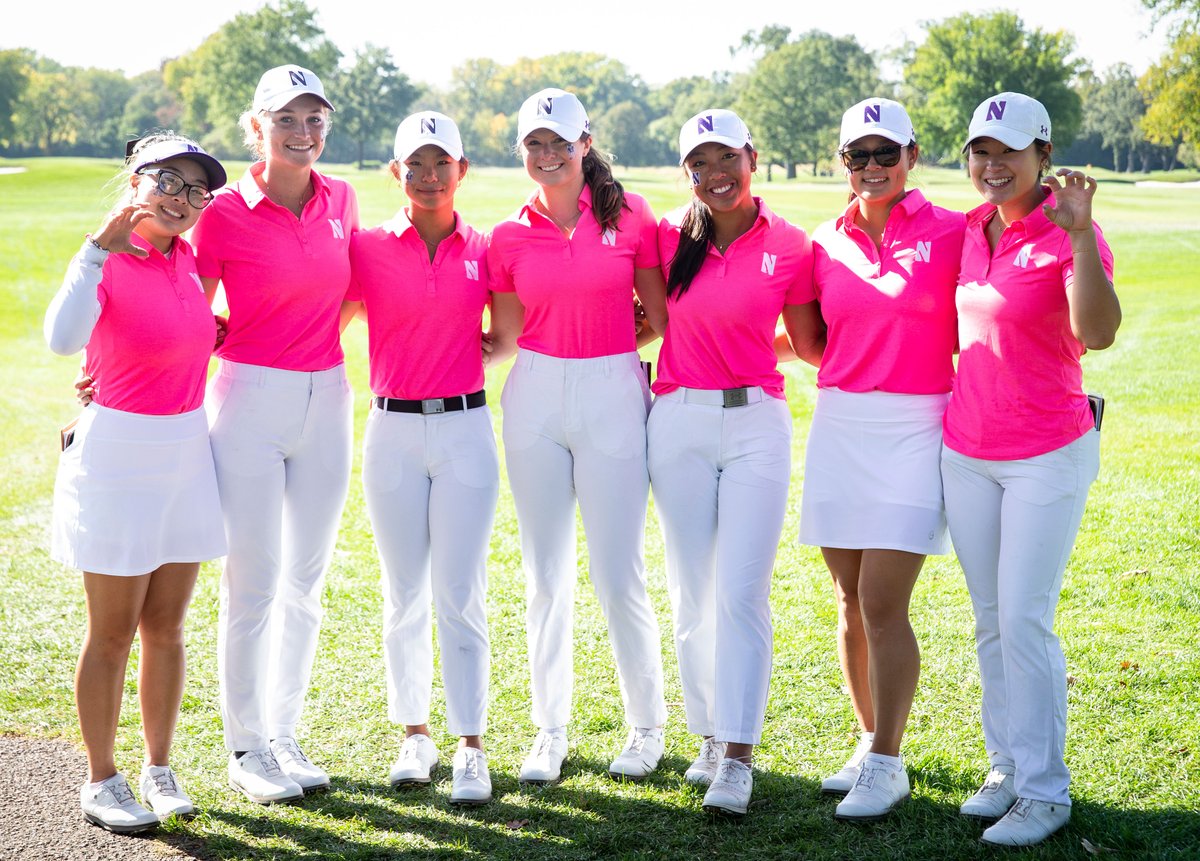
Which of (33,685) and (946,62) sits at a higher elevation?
(946,62)

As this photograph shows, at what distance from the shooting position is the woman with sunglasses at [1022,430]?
14.7 feet

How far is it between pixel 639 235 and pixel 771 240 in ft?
1.90

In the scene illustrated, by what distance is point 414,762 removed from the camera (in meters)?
5.39

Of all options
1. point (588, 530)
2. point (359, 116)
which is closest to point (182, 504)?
point (588, 530)

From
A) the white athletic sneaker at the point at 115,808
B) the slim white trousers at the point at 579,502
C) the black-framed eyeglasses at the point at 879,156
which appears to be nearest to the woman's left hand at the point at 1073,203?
the black-framed eyeglasses at the point at 879,156

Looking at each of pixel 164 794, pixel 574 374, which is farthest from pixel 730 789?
pixel 164 794

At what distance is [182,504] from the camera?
4840 millimetres

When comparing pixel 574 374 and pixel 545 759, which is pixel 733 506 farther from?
pixel 545 759

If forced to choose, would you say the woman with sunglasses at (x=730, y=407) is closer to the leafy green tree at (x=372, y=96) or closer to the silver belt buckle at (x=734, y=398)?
the silver belt buckle at (x=734, y=398)

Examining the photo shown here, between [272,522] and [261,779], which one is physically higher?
[272,522]

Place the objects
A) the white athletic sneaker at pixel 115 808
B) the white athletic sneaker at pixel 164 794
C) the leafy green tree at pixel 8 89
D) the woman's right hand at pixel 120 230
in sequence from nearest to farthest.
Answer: the woman's right hand at pixel 120 230 → the white athletic sneaker at pixel 115 808 → the white athletic sneaker at pixel 164 794 → the leafy green tree at pixel 8 89

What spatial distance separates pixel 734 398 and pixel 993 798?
1938mm

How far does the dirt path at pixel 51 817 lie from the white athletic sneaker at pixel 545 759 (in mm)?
1465

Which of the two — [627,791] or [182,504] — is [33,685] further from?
[627,791]
